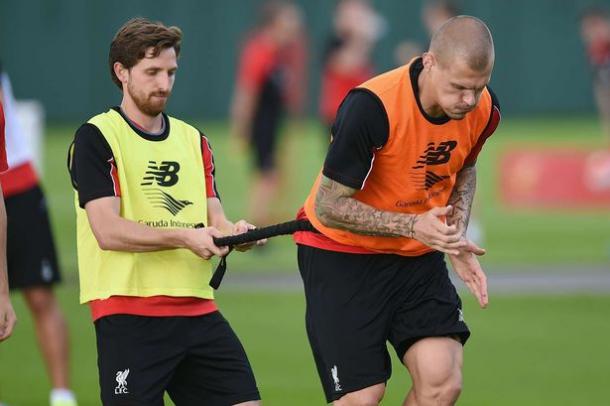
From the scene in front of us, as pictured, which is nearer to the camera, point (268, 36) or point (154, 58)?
point (154, 58)

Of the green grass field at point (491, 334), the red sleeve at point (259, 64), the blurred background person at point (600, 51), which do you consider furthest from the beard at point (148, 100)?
the blurred background person at point (600, 51)

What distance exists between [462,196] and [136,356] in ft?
6.34

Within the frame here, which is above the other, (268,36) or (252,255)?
(268,36)

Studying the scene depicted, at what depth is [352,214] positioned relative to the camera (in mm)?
6793

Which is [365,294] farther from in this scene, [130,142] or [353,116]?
→ [130,142]

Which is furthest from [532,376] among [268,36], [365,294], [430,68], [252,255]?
[268,36]

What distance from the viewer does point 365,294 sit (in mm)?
7223

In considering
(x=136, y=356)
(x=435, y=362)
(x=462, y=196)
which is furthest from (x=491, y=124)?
(x=136, y=356)

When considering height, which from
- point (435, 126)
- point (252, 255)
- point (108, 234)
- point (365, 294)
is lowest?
point (252, 255)

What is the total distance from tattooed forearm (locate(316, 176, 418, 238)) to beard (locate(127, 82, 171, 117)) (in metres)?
0.86

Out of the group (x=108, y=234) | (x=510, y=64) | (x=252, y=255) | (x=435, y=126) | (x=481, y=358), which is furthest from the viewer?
(x=510, y=64)

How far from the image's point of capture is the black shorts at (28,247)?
359 inches

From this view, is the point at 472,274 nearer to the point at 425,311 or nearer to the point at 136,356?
the point at 425,311

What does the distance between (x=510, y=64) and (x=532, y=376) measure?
25.2m
